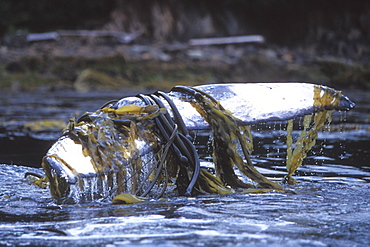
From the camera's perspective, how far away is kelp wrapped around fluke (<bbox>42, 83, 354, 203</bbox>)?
3.84m

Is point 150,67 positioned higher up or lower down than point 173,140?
higher up

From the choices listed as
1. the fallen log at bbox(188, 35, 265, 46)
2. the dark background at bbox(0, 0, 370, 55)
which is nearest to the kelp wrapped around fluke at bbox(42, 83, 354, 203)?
the dark background at bbox(0, 0, 370, 55)

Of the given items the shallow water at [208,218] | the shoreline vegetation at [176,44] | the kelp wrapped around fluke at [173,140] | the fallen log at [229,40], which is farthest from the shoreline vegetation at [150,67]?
the shallow water at [208,218]

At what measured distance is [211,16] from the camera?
28.3 metres

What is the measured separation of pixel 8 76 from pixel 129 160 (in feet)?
55.5

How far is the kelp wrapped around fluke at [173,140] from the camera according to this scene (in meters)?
3.84

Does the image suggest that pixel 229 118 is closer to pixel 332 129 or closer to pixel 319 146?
pixel 319 146

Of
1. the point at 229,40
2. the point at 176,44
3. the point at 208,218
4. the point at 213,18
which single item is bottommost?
the point at 208,218

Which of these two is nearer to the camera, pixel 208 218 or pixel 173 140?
pixel 208 218

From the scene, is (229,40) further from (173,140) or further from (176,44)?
(173,140)

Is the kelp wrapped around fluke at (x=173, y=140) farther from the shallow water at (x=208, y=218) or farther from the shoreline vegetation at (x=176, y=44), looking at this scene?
the shoreline vegetation at (x=176, y=44)

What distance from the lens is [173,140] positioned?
404cm

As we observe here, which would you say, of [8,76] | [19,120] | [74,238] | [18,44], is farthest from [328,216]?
[18,44]

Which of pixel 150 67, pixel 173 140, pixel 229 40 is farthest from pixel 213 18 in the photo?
pixel 173 140
